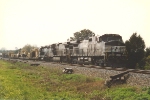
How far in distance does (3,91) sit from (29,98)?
2138 mm

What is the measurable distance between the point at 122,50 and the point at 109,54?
64.9 inches

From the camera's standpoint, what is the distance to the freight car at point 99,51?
2248 cm

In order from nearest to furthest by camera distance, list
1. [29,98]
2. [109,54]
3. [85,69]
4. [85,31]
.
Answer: [29,98], [85,69], [109,54], [85,31]

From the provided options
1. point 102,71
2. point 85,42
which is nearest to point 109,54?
point 102,71

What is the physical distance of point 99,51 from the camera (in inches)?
952

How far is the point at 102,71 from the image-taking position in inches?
705

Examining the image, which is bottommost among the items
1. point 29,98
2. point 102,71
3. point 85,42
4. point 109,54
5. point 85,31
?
point 29,98

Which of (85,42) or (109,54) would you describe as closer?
(109,54)

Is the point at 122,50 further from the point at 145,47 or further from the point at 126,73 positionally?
the point at 126,73

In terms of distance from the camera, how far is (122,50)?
22.9 metres

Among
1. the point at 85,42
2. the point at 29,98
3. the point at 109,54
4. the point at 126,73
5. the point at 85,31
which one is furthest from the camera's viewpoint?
the point at 85,31

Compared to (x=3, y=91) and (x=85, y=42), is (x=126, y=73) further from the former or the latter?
(x=85, y=42)

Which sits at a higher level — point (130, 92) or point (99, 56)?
point (99, 56)

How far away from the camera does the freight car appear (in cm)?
2248
